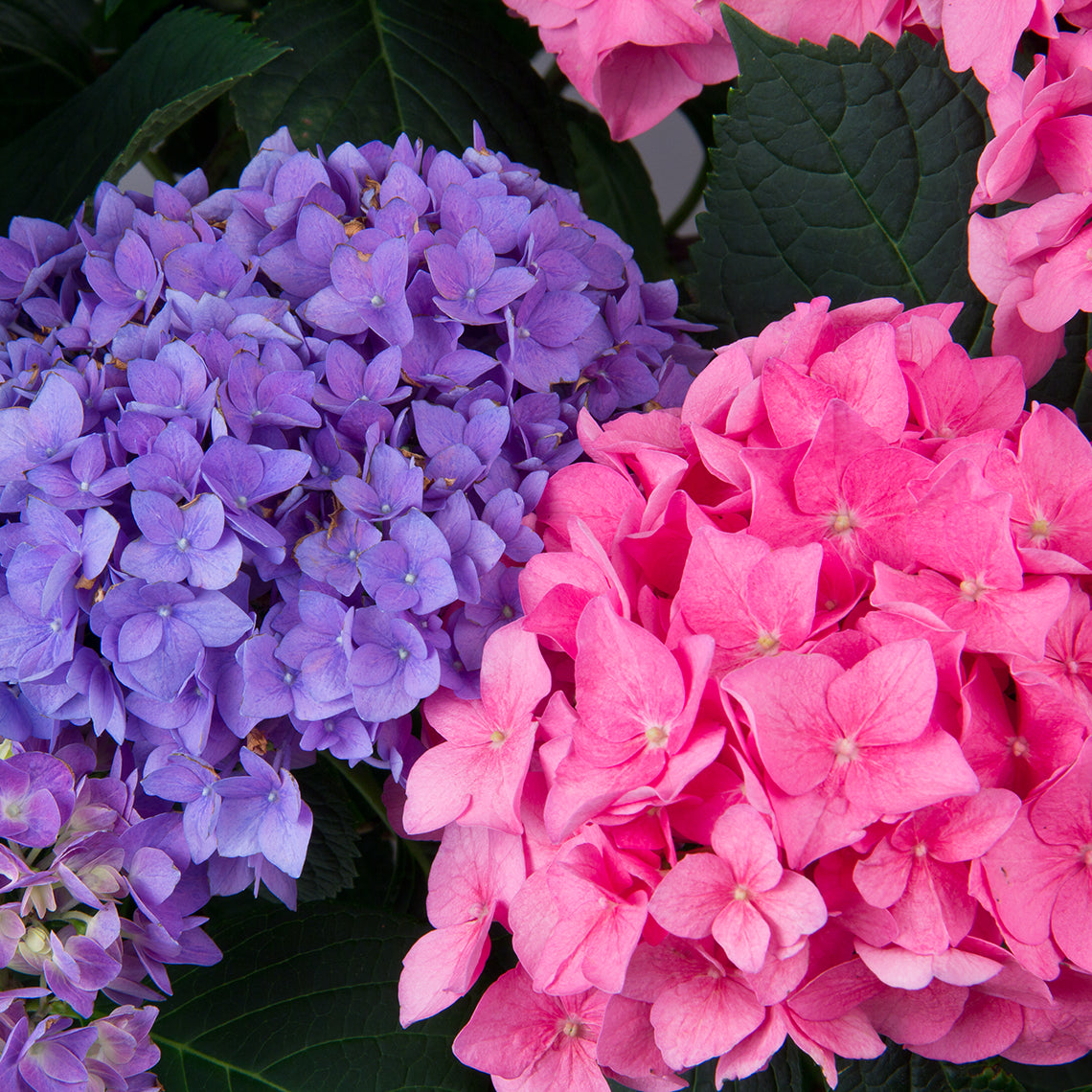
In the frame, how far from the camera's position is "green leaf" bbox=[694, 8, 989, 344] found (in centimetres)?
53

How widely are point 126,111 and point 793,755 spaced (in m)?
0.55

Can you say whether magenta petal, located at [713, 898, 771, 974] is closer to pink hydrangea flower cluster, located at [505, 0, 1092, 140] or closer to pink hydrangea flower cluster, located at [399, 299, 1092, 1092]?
pink hydrangea flower cluster, located at [399, 299, 1092, 1092]

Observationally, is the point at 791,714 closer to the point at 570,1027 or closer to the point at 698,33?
the point at 570,1027

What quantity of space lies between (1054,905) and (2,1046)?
378 millimetres

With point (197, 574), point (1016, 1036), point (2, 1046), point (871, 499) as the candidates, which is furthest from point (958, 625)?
point (2, 1046)

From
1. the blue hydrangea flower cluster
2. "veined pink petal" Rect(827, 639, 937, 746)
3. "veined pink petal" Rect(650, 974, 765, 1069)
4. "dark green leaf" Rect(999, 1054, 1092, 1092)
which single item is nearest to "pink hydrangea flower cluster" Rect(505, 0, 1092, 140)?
the blue hydrangea flower cluster

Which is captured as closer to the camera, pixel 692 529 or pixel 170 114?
pixel 692 529

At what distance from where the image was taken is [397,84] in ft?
2.22

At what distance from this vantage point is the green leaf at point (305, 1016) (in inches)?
21.5

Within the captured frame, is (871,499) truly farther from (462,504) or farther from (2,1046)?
(2,1046)

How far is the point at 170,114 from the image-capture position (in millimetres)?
576

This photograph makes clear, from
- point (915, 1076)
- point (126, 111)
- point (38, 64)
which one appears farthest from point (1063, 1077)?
point (38, 64)

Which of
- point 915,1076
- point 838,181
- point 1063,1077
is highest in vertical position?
point 838,181

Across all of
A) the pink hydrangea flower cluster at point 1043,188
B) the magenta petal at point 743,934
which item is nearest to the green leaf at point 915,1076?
the magenta petal at point 743,934
